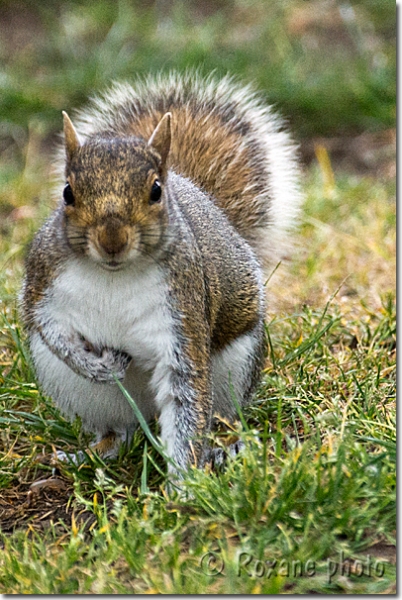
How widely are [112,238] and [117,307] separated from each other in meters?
0.25

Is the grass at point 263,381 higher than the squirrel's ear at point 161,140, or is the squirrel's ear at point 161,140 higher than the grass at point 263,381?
the squirrel's ear at point 161,140

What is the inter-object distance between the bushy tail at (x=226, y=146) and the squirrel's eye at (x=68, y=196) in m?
0.80

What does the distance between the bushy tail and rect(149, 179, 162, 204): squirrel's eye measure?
73 cm

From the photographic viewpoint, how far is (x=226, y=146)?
3303mm

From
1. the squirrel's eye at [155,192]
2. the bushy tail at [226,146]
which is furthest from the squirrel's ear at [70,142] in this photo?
the bushy tail at [226,146]

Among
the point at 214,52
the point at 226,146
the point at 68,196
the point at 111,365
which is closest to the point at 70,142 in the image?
the point at 68,196

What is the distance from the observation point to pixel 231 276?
113 inches

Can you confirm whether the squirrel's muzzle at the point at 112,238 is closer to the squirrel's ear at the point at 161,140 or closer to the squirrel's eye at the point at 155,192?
the squirrel's eye at the point at 155,192

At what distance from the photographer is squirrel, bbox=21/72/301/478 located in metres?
2.33

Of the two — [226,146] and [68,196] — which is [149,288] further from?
[226,146]

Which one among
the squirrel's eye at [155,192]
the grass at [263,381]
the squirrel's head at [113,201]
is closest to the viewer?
the grass at [263,381]

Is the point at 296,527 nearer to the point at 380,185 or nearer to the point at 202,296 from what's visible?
the point at 202,296

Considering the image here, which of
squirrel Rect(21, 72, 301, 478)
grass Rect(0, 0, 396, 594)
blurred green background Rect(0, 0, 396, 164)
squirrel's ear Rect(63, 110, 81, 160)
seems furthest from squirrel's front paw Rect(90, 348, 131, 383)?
blurred green background Rect(0, 0, 396, 164)

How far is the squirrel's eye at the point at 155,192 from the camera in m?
2.36
